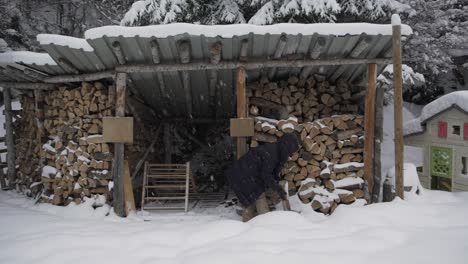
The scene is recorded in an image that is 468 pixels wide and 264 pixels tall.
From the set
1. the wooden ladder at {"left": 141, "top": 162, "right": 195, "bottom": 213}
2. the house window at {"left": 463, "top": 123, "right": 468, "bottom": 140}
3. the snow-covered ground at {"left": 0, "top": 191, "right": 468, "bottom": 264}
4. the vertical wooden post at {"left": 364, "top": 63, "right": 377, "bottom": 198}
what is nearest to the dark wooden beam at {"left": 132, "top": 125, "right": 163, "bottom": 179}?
the wooden ladder at {"left": 141, "top": 162, "right": 195, "bottom": 213}

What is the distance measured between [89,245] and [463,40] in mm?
12913

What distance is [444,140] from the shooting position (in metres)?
6.25

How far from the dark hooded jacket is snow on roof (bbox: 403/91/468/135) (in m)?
3.23

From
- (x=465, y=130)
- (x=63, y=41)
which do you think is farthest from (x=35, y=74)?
(x=465, y=130)

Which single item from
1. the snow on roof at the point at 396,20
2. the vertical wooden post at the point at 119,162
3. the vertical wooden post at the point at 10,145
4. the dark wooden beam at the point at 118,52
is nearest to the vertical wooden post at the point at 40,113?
the vertical wooden post at the point at 10,145

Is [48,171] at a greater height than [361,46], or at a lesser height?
lesser

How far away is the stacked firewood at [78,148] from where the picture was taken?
18.5ft

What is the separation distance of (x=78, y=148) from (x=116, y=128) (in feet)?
3.67

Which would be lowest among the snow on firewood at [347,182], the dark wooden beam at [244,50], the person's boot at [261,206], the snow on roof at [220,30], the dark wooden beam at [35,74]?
the person's boot at [261,206]

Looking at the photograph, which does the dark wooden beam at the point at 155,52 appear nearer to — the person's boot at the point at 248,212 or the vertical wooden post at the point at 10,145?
the person's boot at the point at 248,212

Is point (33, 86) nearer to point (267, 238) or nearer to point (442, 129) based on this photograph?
point (267, 238)

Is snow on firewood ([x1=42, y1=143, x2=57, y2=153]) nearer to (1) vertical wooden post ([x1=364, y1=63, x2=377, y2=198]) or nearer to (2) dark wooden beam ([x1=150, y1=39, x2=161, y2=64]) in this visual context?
(2) dark wooden beam ([x1=150, y1=39, x2=161, y2=64])

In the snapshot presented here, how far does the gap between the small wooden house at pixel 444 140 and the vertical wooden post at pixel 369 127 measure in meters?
1.77

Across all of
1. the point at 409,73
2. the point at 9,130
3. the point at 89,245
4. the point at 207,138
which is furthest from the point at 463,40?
the point at 9,130
